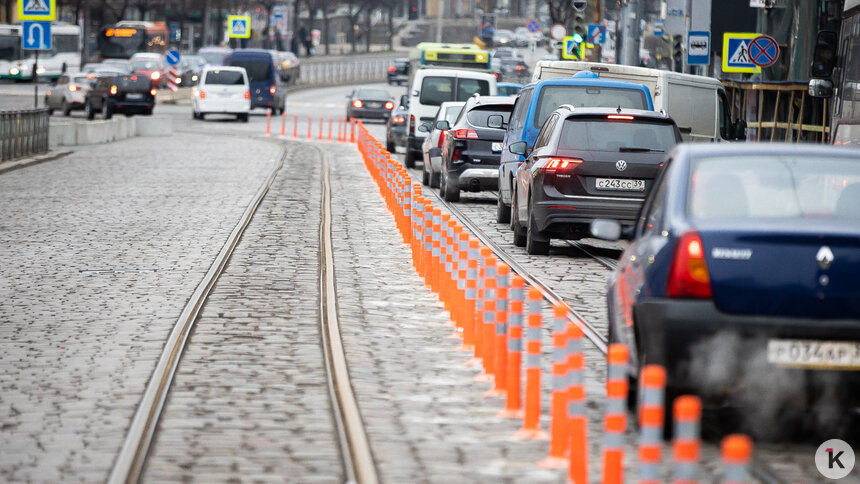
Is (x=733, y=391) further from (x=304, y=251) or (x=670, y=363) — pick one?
(x=304, y=251)

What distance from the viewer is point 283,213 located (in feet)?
71.5

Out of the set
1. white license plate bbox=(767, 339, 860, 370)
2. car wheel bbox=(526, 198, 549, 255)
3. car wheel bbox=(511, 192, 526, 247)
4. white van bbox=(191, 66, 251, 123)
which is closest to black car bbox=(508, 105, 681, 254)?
car wheel bbox=(526, 198, 549, 255)

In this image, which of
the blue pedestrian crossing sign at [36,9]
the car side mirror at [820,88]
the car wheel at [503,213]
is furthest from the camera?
the blue pedestrian crossing sign at [36,9]

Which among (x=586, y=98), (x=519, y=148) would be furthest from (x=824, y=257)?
(x=586, y=98)

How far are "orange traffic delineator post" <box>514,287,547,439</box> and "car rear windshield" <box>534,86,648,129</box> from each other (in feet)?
37.8

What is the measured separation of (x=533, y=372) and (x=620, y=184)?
853 centimetres

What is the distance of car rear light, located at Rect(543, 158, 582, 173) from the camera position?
15.8 metres

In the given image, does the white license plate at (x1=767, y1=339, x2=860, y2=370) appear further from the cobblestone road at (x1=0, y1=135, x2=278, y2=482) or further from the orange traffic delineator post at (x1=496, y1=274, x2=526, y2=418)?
the cobblestone road at (x1=0, y1=135, x2=278, y2=482)

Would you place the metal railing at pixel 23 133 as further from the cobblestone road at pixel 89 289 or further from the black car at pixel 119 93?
the black car at pixel 119 93

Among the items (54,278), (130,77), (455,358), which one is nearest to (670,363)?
(455,358)

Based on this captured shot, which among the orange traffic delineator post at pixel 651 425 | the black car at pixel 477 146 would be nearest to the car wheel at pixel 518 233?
the black car at pixel 477 146

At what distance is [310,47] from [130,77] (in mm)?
67214

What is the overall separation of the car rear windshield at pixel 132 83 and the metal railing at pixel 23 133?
1941cm

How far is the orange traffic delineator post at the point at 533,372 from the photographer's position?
7523mm
